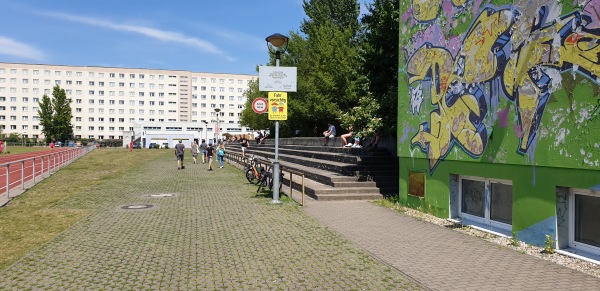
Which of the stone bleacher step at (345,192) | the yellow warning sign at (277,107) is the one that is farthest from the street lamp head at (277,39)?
the stone bleacher step at (345,192)

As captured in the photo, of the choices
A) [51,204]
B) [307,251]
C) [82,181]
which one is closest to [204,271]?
[307,251]

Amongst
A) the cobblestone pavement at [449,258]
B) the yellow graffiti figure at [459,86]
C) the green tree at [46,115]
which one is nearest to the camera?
the cobblestone pavement at [449,258]

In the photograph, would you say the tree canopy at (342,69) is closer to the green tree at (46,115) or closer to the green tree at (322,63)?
the green tree at (322,63)

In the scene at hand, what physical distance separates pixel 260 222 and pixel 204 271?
3663mm

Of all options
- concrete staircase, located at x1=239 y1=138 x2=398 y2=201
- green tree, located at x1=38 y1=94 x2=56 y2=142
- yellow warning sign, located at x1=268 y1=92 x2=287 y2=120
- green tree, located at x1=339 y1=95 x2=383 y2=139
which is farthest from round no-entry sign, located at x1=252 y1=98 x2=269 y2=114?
green tree, located at x1=38 y1=94 x2=56 y2=142

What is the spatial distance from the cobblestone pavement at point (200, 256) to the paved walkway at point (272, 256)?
0.05 ft

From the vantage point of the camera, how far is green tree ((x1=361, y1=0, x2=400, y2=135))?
46.6 feet

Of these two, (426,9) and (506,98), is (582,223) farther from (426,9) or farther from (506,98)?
(426,9)

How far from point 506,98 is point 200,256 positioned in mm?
5777

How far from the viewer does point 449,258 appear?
254 inches

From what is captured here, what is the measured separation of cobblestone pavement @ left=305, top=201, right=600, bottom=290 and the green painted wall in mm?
1055

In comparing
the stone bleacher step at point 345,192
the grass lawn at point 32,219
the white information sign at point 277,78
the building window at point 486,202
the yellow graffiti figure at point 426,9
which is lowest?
the grass lawn at point 32,219

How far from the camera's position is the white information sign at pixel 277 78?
41.0ft

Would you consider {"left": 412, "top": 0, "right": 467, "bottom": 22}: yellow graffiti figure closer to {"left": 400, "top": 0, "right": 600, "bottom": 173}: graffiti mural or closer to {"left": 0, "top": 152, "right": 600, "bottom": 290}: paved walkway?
{"left": 400, "top": 0, "right": 600, "bottom": 173}: graffiti mural
